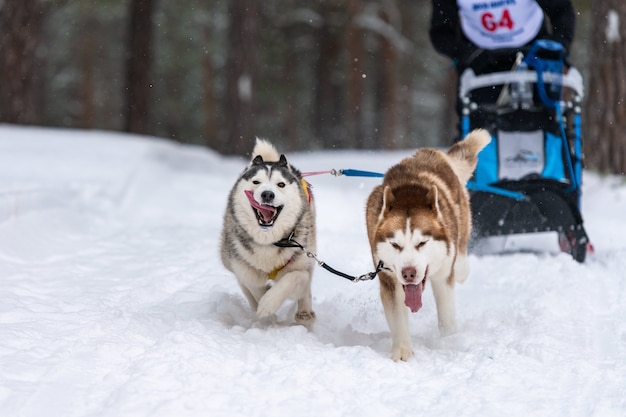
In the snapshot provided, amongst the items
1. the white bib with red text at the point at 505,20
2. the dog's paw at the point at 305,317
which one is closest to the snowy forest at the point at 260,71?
the white bib with red text at the point at 505,20

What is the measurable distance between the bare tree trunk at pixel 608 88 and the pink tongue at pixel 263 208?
19.4ft

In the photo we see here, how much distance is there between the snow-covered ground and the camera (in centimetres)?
269

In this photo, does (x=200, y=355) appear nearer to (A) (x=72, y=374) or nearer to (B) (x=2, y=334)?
(A) (x=72, y=374)

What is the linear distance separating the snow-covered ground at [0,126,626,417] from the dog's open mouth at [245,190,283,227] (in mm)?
614

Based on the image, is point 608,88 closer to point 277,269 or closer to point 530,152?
point 530,152

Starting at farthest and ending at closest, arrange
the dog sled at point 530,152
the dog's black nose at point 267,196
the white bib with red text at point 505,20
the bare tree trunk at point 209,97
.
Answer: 1. the bare tree trunk at point 209,97
2. the white bib with red text at point 505,20
3. the dog sled at point 530,152
4. the dog's black nose at point 267,196

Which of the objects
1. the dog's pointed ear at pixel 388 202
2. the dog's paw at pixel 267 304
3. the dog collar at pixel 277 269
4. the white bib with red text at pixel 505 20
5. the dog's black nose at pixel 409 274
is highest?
the white bib with red text at pixel 505 20

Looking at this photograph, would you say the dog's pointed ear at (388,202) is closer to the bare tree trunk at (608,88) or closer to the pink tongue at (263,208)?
the pink tongue at (263,208)

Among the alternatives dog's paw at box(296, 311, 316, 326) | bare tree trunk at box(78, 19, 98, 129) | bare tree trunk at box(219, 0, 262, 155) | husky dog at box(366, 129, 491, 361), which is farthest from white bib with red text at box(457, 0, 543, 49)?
bare tree trunk at box(78, 19, 98, 129)

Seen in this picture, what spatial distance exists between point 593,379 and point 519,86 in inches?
125

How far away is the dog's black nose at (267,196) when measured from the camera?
3.85m

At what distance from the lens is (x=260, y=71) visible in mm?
23281

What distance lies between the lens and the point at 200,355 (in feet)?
10.2

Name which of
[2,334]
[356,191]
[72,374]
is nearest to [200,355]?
[72,374]
